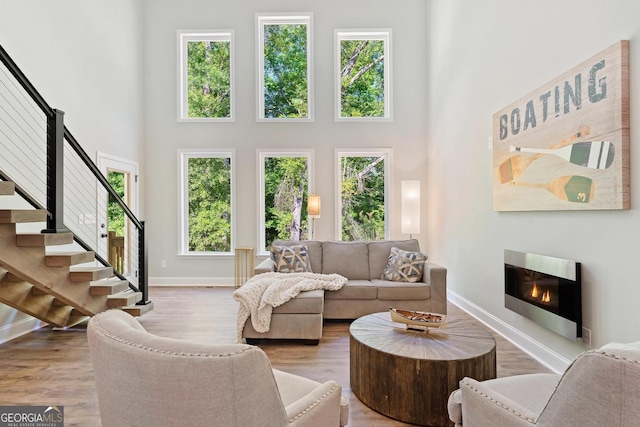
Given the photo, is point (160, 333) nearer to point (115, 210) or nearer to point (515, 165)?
point (115, 210)

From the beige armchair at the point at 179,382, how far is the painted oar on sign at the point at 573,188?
7.77 ft

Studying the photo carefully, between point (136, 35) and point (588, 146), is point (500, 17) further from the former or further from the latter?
point (136, 35)

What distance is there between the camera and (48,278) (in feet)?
9.34

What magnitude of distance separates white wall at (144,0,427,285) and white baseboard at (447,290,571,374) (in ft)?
7.98

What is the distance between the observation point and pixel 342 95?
242 inches

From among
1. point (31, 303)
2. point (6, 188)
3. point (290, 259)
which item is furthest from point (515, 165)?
point (31, 303)

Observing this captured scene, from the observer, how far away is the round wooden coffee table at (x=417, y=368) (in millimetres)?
1944

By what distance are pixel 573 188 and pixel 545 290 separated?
821mm

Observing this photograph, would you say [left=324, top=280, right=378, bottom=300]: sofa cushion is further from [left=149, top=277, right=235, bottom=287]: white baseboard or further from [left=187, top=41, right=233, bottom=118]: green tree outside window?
[left=187, top=41, right=233, bottom=118]: green tree outside window

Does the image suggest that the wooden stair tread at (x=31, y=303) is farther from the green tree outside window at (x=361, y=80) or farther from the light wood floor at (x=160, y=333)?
the green tree outside window at (x=361, y=80)

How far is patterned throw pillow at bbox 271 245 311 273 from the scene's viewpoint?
4.14 meters

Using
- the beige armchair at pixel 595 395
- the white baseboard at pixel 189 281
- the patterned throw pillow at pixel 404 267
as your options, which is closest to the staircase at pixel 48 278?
the white baseboard at pixel 189 281

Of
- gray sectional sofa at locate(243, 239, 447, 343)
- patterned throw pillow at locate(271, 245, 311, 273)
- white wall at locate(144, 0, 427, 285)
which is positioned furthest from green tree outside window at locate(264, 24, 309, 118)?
patterned throw pillow at locate(271, 245, 311, 273)

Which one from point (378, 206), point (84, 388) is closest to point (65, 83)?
point (84, 388)
